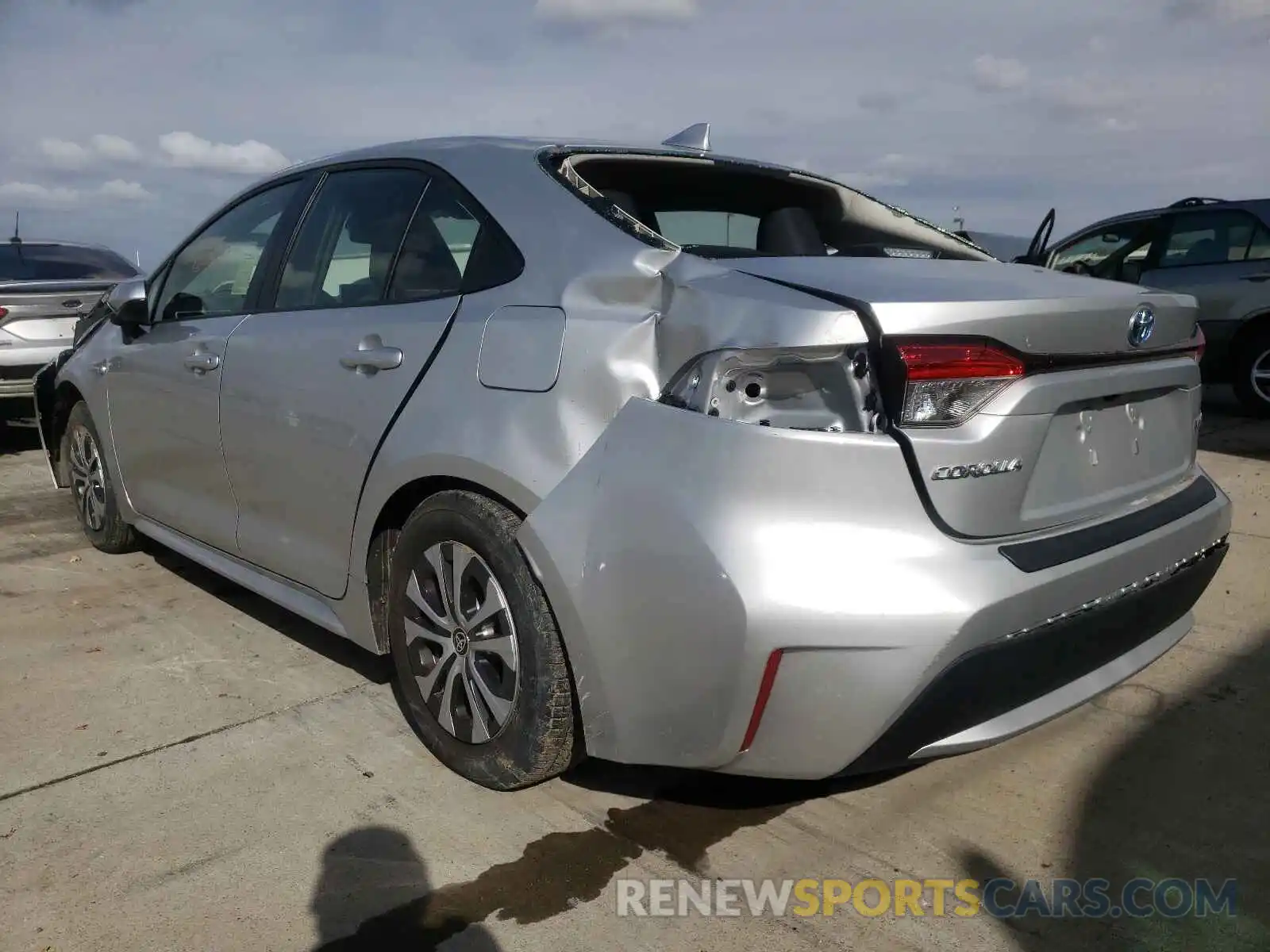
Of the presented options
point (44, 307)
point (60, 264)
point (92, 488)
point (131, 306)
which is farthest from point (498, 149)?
point (60, 264)

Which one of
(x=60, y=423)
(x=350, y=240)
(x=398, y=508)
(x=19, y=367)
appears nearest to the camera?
(x=398, y=508)

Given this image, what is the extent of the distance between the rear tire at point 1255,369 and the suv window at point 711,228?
6.11m

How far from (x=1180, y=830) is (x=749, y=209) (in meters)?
2.04

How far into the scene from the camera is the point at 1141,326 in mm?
2291

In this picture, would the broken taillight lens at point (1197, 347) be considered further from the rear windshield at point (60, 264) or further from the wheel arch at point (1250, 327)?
the rear windshield at point (60, 264)

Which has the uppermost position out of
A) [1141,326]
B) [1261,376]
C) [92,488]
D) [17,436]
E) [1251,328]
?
[1141,326]

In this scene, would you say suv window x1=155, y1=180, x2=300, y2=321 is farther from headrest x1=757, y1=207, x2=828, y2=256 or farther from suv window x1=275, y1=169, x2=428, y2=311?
headrest x1=757, y1=207, x2=828, y2=256

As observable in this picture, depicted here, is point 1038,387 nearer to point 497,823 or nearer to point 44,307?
point 497,823

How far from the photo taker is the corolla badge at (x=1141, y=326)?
2.27 meters

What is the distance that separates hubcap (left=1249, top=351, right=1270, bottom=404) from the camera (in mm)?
7613

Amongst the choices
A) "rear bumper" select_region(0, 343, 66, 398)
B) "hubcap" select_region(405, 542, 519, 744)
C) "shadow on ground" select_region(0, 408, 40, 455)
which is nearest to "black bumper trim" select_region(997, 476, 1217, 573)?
"hubcap" select_region(405, 542, 519, 744)

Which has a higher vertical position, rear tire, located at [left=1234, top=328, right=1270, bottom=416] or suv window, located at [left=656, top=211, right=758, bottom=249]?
suv window, located at [left=656, top=211, right=758, bottom=249]

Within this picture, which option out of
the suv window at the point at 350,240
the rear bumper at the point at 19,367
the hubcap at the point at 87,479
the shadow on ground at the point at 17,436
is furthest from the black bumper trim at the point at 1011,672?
the shadow on ground at the point at 17,436

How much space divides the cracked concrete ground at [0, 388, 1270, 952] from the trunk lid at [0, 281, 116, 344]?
452 cm
